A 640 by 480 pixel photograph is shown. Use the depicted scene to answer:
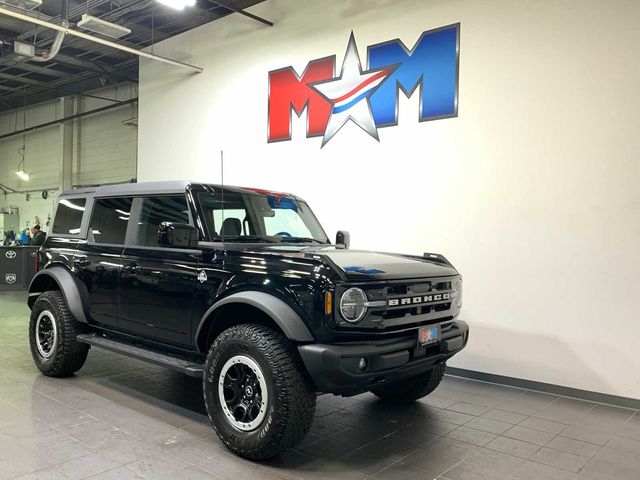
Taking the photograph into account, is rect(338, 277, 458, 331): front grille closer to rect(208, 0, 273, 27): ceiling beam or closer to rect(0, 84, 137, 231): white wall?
rect(208, 0, 273, 27): ceiling beam

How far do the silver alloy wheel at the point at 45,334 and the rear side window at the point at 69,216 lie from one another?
77cm

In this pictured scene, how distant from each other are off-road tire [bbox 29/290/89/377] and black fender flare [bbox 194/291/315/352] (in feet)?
Answer: 6.64

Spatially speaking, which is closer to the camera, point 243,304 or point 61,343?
point 243,304

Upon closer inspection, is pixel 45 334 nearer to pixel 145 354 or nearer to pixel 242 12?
pixel 145 354

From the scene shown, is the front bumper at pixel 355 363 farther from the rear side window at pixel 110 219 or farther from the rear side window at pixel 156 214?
the rear side window at pixel 110 219

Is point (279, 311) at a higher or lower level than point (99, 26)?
lower

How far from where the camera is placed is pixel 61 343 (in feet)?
14.5

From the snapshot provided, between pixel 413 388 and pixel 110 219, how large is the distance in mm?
2877

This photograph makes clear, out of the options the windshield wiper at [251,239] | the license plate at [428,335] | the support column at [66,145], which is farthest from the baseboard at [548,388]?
the support column at [66,145]

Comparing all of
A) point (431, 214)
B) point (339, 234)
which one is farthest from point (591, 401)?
point (339, 234)

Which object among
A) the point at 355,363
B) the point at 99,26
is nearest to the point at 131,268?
the point at 355,363

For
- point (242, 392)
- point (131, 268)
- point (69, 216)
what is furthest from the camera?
point (69, 216)

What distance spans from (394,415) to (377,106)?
349cm

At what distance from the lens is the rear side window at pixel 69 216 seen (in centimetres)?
467
